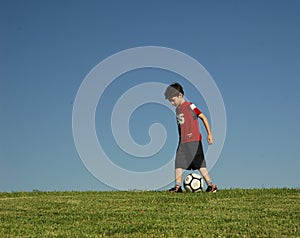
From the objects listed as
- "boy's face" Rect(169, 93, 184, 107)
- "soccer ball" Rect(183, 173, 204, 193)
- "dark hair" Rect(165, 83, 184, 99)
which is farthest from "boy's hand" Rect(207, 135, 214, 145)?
"dark hair" Rect(165, 83, 184, 99)

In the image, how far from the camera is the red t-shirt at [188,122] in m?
12.5

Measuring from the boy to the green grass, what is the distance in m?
1.42

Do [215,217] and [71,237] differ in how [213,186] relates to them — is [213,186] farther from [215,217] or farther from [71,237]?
[71,237]

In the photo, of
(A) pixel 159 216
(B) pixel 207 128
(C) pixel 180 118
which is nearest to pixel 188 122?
(C) pixel 180 118

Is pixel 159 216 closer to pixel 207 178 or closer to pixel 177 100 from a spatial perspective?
pixel 207 178

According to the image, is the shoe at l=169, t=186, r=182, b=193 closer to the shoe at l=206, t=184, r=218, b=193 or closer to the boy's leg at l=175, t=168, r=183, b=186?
the boy's leg at l=175, t=168, r=183, b=186

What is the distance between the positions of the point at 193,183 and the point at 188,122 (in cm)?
161

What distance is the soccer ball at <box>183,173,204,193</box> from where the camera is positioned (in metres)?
12.3

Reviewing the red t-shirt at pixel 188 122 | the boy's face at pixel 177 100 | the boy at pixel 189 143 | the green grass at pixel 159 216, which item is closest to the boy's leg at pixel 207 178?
the boy at pixel 189 143

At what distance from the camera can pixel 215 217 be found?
757cm

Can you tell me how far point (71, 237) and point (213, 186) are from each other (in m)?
6.74

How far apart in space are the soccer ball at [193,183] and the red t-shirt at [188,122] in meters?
0.97

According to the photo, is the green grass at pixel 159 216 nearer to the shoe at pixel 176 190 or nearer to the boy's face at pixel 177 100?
the shoe at pixel 176 190

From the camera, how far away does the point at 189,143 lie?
489 inches
